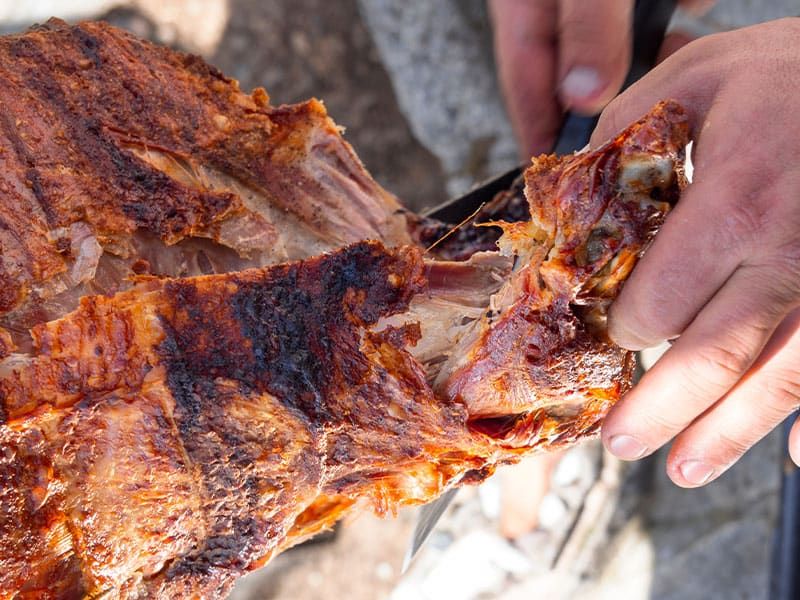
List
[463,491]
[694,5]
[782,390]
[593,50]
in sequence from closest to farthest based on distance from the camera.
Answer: [782,390], [593,50], [694,5], [463,491]

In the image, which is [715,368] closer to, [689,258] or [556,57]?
[689,258]

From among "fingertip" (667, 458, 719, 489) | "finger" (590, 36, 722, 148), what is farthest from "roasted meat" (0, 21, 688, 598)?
"fingertip" (667, 458, 719, 489)

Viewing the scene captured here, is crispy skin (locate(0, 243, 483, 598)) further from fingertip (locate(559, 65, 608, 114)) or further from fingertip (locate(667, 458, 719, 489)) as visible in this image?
fingertip (locate(559, 65, 608, 114))

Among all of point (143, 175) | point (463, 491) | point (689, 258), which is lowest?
point (463, 491)

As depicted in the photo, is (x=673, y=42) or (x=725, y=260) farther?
(x=673, y=42)

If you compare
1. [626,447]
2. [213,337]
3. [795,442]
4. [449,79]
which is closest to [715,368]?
[626,447]

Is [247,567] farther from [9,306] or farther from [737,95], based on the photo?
[737,95]

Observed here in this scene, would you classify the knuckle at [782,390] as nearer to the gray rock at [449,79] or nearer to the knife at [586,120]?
the knife at [586,120]
